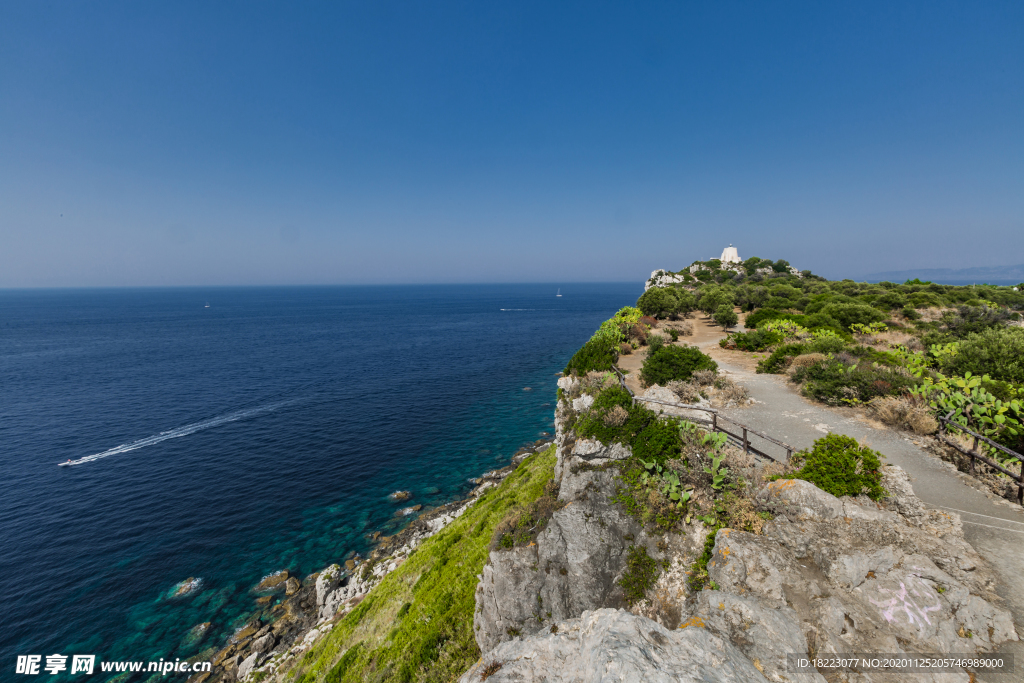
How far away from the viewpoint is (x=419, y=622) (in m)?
14.4

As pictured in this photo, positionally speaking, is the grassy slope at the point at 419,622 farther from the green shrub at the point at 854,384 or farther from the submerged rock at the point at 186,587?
the green shrub at the point at 854,384

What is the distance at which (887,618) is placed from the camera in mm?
7590

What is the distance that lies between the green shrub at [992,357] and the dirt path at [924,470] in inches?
252

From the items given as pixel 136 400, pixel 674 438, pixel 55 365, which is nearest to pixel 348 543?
pixel 674 438

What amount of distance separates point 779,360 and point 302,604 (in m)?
30.9

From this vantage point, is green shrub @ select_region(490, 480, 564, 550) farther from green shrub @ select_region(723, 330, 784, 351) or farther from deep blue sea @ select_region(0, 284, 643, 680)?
green shrub @ select_region(723, 330, 784, 351)

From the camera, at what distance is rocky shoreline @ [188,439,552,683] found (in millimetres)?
16984

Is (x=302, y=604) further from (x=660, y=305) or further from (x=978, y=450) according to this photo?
(x=660, y=305)

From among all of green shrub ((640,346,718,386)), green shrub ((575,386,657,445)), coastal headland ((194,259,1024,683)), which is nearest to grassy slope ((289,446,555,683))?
coastal headland ((194,259,1024,683))

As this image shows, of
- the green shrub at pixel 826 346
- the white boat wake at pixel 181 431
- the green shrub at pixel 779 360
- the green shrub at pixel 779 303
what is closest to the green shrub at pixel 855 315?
the green shrub at pixel 779 303

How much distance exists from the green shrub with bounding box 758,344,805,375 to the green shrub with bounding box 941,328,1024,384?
19.5 feet

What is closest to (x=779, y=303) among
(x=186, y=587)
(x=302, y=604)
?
(x=302, y=604)

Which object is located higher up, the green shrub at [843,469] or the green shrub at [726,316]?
the green shrub at [726,316]

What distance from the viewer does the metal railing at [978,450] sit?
32.6 ft
